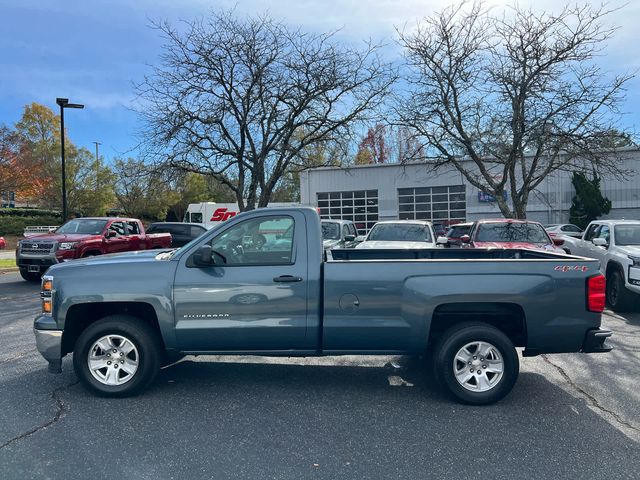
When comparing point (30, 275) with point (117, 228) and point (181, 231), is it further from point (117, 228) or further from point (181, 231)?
point (181, 231)

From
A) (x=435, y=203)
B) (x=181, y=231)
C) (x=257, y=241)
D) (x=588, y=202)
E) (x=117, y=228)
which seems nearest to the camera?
(x=257, y=241)

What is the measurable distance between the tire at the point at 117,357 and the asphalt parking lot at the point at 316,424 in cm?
15

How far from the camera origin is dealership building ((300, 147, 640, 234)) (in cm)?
3178

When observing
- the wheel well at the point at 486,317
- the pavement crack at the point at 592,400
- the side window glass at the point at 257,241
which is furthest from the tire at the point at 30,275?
the pavement crack at the point at 592,400

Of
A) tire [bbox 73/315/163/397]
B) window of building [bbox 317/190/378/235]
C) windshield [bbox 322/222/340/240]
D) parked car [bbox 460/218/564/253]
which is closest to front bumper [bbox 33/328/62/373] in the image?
tire [bbox 73/315/163/397]

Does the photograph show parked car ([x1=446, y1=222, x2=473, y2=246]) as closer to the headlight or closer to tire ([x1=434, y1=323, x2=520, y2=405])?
the headlight

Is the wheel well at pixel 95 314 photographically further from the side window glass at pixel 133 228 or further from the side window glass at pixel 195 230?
the side window glass at pixel 195 230

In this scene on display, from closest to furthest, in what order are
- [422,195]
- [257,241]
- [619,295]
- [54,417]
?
[54,417]
[257,241]
[619,295]
[422,195]

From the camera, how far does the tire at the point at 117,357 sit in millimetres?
4891

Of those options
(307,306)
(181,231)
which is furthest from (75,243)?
(307,306)

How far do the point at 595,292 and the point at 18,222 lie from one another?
40238 mm

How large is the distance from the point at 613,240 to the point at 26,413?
33.6 ft

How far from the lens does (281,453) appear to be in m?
3.81

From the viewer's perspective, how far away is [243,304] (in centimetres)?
482
